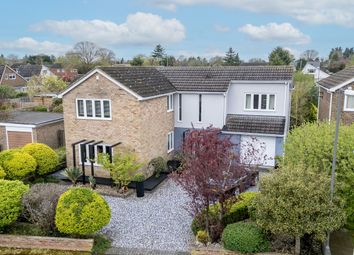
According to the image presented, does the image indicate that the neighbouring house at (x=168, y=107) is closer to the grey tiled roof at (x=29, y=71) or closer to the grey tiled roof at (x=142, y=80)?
the grey tiled roof at (x=142, y=80)

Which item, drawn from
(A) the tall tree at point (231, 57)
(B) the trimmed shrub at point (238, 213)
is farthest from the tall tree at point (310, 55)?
(B) the trimmed shrub at point (238, 213)

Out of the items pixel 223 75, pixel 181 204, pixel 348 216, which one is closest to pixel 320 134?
pixel 348 216

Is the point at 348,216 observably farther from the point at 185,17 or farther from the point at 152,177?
the point at 185,17

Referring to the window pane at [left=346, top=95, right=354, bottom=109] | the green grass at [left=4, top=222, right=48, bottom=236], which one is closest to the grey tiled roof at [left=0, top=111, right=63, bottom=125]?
the green grass at [left=4, top=222, right=48, bottom=236]

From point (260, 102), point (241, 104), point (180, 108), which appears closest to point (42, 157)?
point (180, 108)

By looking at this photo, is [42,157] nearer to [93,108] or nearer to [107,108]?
[93,108]

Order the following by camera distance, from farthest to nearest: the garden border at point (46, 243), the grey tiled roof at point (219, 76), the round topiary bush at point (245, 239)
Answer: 1. the grey tiled roof at point (219, 76)
2. the garden border at point (46, 243)
3. the round topiary bush at point (245, 239)

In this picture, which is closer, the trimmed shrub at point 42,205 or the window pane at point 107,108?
the trimmed shrub at point 42,205
